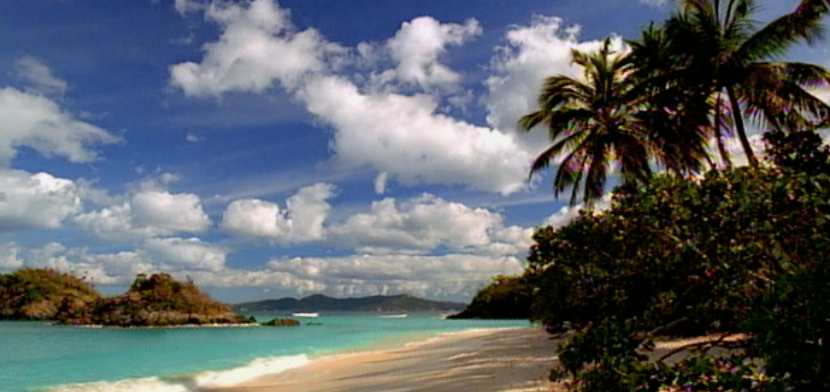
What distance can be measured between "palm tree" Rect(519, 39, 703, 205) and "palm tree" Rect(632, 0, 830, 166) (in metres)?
2.78

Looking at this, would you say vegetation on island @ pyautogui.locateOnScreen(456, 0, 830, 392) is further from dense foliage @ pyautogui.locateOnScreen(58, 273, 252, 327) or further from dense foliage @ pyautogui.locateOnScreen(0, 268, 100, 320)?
dense foliage @ pyautogui.locateOnScreen(0, 268, 100, 320)

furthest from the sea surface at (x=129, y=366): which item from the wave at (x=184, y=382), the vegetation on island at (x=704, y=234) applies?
the vegetation on island at (x=704, y=234)

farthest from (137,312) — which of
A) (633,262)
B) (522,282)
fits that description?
(633,262)

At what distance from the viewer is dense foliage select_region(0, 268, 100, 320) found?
74.2m

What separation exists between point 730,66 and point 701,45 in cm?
98

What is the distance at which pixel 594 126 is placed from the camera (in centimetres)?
2114

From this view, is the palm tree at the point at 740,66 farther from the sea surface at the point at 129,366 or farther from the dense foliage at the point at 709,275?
the sea surface at the point at 129,366

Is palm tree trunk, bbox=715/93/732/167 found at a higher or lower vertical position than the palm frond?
lower

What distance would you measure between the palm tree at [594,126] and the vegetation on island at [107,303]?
5284cm

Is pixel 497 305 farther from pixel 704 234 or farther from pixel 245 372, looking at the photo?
pixel 704 234

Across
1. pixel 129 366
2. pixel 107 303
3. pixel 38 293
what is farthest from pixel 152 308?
pixel 129 366

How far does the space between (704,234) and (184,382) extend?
16.0 meters

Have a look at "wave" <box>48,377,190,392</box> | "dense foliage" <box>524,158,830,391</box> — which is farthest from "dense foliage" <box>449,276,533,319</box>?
"dense foliage" <box>524,158,830,391</box>

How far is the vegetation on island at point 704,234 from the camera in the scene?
420cm
